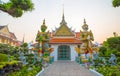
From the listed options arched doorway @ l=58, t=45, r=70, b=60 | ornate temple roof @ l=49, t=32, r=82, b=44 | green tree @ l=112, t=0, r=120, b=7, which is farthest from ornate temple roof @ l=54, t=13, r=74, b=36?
green tree @ l=112, t=0, r=120, b=7

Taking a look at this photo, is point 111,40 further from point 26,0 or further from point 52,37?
point 26,0

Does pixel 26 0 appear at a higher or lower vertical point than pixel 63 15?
lower

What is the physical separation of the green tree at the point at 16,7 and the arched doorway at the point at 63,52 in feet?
71.6

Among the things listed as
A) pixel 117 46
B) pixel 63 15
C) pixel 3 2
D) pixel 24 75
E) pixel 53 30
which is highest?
pixel 63 15

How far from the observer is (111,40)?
22.3 meters

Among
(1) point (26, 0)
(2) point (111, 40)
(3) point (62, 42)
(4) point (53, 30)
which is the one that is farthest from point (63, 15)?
(1) point (26, 0)

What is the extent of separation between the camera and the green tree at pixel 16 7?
8311mm

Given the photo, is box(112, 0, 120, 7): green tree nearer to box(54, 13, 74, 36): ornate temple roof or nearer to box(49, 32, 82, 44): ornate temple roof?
box(49, 32, 82, 44): ornate temple roof

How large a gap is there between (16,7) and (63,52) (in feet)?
73.4

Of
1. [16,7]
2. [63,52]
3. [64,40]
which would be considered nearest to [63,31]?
[64,40]

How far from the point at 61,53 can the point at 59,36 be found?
316cm

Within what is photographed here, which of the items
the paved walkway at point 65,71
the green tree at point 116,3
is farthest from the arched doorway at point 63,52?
the green tree at point 116,3

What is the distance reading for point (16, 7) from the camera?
8.73 metres

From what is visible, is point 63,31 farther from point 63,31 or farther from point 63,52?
point 63,52
